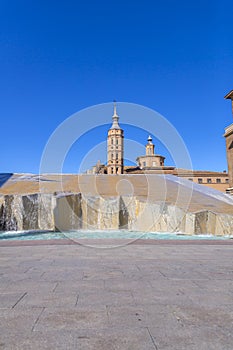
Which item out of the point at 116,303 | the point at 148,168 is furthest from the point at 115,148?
the point at 116,303

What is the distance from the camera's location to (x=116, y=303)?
284cm

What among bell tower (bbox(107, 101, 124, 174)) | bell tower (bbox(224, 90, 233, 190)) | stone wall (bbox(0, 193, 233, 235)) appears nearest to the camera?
stone wall (bbox(0, 193, 233, 235))

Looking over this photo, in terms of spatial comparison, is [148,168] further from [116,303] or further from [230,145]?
[116,303]

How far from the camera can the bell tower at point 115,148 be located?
230 ft

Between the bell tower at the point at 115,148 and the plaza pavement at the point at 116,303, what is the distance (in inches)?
2539

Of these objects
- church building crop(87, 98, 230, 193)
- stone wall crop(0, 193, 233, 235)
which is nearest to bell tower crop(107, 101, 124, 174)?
church building crop(87, 98, 230, 193)

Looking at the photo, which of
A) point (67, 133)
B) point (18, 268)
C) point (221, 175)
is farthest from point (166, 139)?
point (221, 175)

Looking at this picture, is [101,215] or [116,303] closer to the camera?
[116,303]

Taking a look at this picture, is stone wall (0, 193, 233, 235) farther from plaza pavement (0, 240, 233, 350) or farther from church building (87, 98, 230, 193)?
church building (87, 98, 230, 193)

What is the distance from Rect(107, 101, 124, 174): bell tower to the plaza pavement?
64498 mm

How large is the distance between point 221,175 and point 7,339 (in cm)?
6382

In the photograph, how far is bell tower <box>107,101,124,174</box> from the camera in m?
70.0

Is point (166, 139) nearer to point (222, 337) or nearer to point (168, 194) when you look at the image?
point (168, 194)

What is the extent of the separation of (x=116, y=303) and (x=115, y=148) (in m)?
71.1
